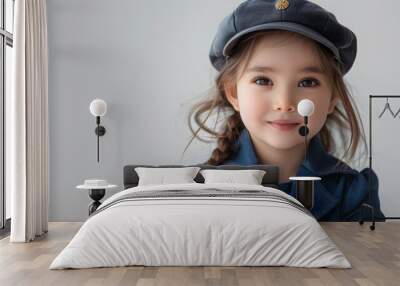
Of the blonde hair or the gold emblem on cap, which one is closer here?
the gold emblem on cap

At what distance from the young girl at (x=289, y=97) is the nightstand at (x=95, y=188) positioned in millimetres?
1249

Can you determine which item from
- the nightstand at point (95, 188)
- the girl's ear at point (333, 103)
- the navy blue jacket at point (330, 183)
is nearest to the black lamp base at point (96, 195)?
the nightstand at point (95, 188)

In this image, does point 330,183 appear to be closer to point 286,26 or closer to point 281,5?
point 286,26

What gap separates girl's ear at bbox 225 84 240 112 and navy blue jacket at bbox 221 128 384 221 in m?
0.30

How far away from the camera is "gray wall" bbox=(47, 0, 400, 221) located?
23.2 ft

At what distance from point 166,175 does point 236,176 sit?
2.58 ft

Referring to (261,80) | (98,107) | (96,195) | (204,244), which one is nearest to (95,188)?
(96,195)

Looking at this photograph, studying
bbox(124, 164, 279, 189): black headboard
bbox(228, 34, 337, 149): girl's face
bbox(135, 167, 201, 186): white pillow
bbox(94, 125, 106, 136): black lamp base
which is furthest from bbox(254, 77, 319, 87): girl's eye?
bbox(94, 125, 106, 136): black lamp base

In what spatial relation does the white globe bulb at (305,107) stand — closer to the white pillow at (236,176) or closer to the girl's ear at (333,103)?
the girl's ear at (333,103)

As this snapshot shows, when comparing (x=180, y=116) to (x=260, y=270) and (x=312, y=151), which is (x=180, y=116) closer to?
(x=312, y=151)

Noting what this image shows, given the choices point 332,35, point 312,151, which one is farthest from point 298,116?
point 332,35

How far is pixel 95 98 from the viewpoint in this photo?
7109 mm

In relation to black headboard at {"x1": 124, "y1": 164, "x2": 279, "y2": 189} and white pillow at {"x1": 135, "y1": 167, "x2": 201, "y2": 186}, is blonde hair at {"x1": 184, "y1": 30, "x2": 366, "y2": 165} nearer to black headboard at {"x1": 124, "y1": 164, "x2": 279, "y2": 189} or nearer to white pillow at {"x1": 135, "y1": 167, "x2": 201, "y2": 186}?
black headboard at {"x1": 124, "y1": 164, "x2": 279, "y2": 189}

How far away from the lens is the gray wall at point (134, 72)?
7.07 meters
